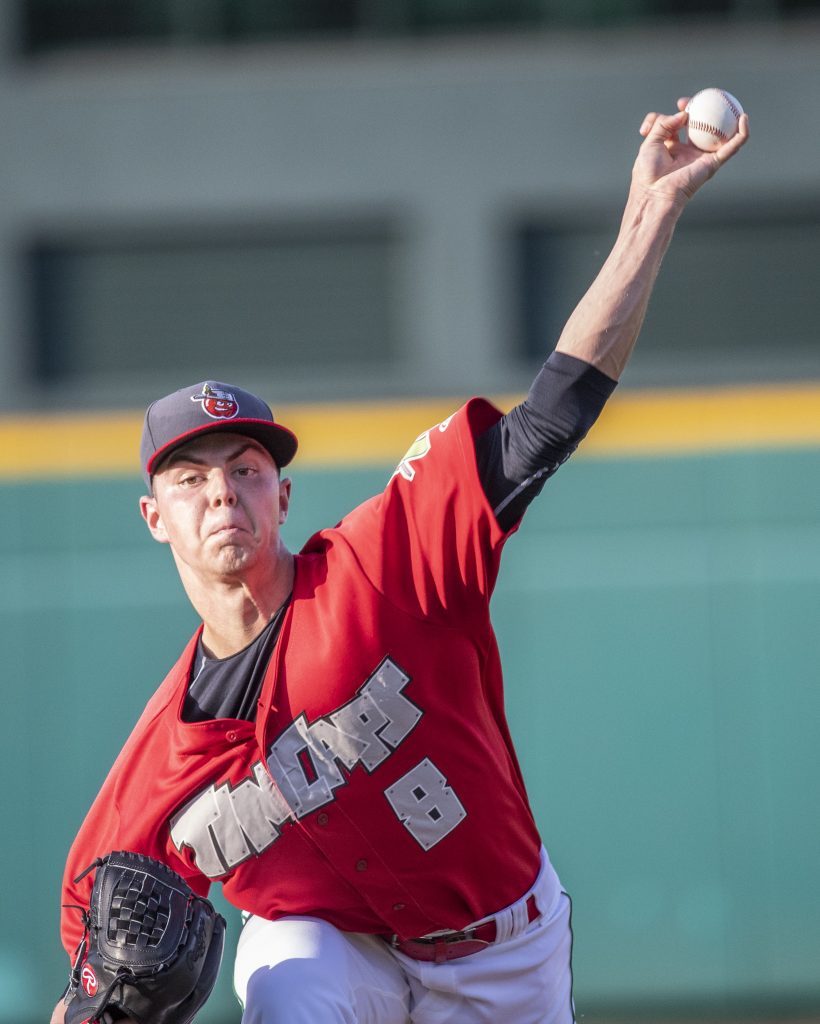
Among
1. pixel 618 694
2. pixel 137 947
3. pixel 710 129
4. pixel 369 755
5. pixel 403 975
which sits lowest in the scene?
pixel 618 694

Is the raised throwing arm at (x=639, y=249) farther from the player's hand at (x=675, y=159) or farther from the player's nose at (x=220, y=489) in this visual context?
the player's nose at (x=220, y=489)

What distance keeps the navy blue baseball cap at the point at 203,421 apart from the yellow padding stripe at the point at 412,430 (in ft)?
12.4

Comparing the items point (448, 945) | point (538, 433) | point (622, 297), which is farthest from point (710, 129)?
point (448, 945)

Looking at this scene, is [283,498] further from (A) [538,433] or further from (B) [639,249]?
(B) [639,249]

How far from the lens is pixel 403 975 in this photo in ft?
10.2

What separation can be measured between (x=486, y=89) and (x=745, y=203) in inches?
58.3

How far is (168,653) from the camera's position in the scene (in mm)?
6727

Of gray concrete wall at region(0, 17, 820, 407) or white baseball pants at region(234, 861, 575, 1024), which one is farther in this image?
gray concrete wall at region(0, 17, 820, 407)

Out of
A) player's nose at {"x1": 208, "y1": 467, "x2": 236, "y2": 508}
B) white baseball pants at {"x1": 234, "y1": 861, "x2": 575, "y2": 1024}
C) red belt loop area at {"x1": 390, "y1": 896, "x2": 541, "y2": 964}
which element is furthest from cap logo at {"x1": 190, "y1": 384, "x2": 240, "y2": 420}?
red belt loop area at {"x1": 390, "y1": 896, "x2": 541, "y2": 964}

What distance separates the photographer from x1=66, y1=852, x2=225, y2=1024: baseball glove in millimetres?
2840

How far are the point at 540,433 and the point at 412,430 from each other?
4.25 meters

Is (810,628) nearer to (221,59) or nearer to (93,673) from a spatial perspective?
(93,673)

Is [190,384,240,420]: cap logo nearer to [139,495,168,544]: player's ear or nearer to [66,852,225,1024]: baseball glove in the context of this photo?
[139,495,168,544]: player's ear

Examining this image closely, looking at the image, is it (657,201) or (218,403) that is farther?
(218,403)
